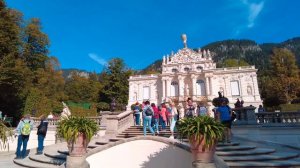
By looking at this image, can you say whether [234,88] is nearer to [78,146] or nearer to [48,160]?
[48,160]

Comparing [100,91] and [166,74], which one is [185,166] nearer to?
[166,74]

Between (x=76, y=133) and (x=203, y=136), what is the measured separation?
3.88 meters

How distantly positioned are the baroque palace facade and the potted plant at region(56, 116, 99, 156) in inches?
1435

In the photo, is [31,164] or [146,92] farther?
[146,92]

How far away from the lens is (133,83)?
4722cm

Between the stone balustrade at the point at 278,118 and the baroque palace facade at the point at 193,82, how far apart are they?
30301 millimetres

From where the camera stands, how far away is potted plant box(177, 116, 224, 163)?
536cm

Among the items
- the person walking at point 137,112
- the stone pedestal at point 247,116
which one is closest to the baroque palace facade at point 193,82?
the person walking at point 137,112

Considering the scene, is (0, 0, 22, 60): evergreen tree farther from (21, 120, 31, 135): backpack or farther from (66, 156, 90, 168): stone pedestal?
(66, 156, 90, 168): stone pedestal

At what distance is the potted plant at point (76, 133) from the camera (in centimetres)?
688

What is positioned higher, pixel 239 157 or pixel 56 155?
pixel 239 157

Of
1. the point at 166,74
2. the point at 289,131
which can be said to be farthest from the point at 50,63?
the point at 289,131

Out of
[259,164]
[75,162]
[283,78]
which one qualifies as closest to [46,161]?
[75,162]

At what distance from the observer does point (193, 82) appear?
44250mm
